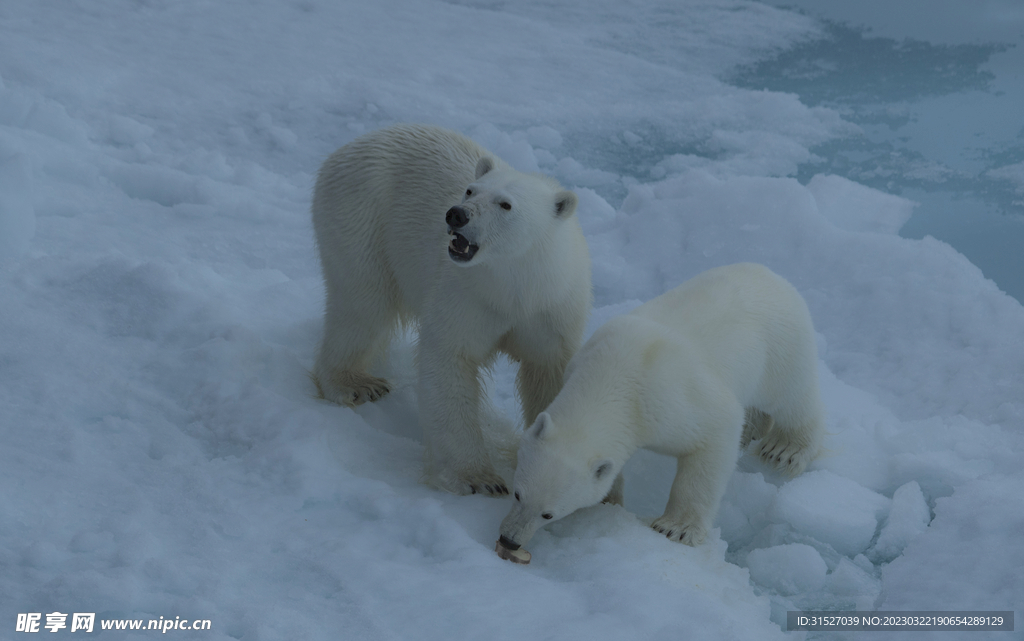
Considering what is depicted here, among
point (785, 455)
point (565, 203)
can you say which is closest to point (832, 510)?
point (785, 455)

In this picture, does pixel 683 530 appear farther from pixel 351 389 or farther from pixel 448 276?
pixel 351 389

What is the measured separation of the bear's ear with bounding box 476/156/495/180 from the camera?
3.35 m

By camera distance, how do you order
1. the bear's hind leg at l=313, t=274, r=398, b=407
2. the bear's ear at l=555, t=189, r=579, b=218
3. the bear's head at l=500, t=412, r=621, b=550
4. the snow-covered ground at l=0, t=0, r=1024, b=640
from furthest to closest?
the bear's hind leg at l=313, t=274, r=398, b=407
the bear's ear at l=555, t=189, r=579, b=218
the bear's head at l=500, t=412, r=621, b=550
the snow-covered ground at l=0, t=0, r=1024, b=640

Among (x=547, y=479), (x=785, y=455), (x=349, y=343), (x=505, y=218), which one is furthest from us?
(x=349, y=343)

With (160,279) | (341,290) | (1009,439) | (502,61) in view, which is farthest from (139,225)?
(502,61)

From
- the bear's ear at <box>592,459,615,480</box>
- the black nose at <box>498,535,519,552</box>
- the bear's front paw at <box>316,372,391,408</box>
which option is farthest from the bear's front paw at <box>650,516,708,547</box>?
the bear's front paw at <box>316,372,391,408</box>

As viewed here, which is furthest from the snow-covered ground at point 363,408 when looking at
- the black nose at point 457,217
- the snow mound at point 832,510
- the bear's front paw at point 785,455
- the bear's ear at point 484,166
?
the bear's ear at point 484,166

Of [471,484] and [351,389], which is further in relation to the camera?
[351,389]

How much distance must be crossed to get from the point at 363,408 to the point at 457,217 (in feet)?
4.84

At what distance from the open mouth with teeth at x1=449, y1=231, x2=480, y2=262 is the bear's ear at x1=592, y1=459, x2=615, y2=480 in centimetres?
83

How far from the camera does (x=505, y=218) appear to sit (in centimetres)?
299

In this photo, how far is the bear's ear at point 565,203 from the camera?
3098 mm

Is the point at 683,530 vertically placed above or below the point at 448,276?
below

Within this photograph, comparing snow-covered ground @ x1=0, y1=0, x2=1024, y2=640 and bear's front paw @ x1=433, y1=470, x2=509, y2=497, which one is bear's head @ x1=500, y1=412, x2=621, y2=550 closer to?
snow-covered ground @ x1=0, y1=0, x2=1024, y2=640
